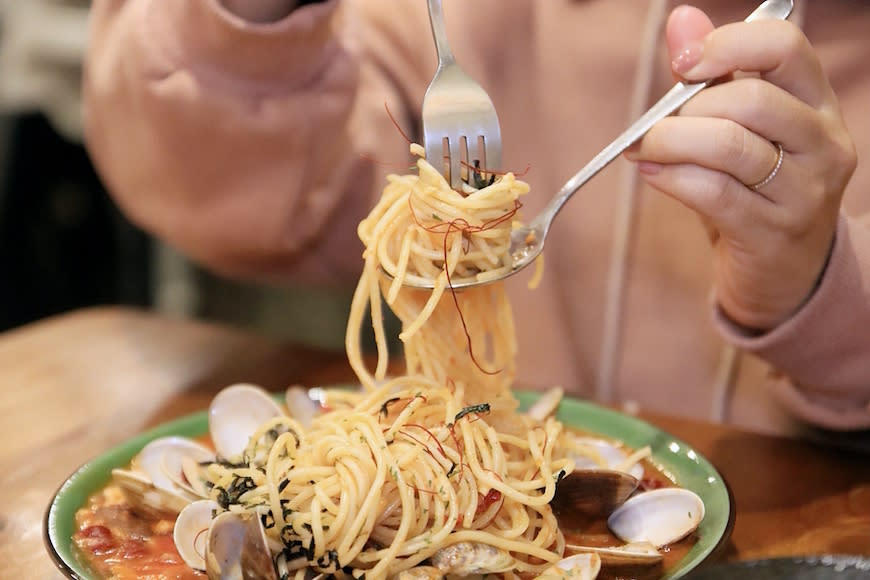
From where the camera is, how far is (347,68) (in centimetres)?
186

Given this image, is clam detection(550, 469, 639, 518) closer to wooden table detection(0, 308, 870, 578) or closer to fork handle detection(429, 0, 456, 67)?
wooden table detection(0, 308, 870, 578)

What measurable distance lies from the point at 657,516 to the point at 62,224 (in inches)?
138

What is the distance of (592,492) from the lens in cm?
121

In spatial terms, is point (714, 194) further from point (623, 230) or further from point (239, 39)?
point (239, 39)

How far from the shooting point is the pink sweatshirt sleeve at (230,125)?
171cm

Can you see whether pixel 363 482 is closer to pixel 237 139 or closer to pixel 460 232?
pixel 460 232

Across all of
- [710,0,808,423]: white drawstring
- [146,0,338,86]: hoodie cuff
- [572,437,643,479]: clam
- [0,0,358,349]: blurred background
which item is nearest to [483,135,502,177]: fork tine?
[572,437,643,479]: clam

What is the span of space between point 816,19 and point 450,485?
47.5 inches

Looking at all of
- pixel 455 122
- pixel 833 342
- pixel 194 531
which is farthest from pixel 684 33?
pixel 194 531

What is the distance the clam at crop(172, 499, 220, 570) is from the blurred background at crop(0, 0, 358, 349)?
2.65 meters

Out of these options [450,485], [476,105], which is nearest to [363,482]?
[450,485]

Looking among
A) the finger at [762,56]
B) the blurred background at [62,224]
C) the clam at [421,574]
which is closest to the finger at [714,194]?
the finger at [762,56]

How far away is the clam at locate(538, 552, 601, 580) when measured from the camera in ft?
3.34

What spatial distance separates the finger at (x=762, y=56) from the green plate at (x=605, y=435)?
1.83 feet
